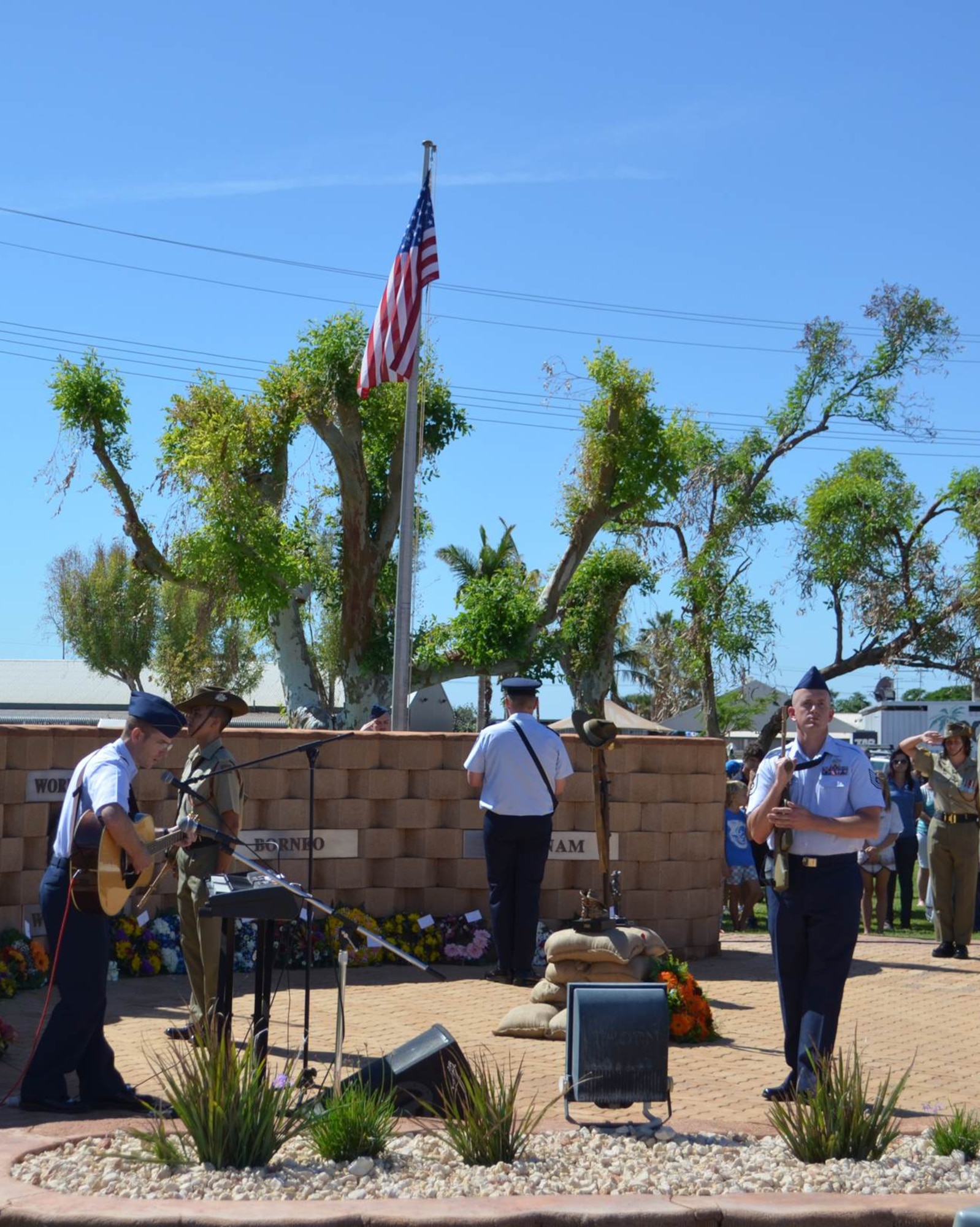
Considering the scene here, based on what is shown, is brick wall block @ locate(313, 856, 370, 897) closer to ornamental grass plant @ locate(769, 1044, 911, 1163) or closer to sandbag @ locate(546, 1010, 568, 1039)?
sandbag @ locate(546, 1010, 568, 1039)

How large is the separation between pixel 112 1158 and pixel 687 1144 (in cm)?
231

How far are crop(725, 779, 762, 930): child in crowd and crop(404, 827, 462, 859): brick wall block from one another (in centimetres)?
398

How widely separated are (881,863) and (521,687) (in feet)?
19.8

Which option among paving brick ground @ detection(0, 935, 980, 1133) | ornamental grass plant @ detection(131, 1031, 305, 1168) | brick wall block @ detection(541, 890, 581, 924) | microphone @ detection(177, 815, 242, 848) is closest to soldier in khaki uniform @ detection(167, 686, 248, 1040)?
paving brick ground @ detection(0, 935, 980, 1133)

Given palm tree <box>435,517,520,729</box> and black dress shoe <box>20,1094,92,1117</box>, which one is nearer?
black dress shoe <box>20,1094,92,1117</box>

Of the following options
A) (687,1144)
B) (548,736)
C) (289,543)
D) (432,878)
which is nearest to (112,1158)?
(687,1144)

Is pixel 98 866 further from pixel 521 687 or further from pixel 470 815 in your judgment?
pixel 470 815

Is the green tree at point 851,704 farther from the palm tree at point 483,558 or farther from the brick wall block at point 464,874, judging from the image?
the brick wall block at point 464,874

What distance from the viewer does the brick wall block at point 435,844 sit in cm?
1194

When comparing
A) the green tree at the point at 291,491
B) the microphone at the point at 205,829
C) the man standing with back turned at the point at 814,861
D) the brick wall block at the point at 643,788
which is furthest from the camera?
the green tree at the point at 291,491

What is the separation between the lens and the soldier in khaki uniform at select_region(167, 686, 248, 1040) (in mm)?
7953

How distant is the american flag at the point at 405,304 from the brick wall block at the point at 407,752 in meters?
5.66

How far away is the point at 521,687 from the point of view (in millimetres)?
10492

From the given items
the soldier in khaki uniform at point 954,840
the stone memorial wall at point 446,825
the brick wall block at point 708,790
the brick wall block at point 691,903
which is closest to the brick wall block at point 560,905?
the stone memorial wall at point 446,825
